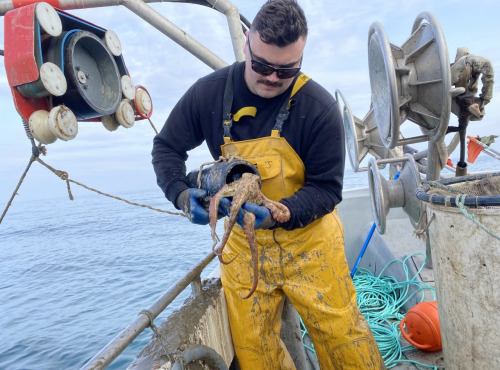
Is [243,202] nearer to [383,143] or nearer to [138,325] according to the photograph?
[138,325]

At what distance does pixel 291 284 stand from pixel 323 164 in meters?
0.70

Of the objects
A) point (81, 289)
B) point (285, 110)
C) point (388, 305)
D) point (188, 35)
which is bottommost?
point (81, 289)

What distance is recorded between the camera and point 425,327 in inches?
94.9

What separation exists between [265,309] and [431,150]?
5.92 feet

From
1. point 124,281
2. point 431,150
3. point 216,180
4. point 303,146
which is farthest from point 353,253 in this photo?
point 124,281

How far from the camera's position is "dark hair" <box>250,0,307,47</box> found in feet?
5.64

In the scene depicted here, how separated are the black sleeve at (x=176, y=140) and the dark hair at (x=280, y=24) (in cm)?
58

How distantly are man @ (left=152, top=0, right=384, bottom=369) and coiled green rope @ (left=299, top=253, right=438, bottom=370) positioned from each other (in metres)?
0.76

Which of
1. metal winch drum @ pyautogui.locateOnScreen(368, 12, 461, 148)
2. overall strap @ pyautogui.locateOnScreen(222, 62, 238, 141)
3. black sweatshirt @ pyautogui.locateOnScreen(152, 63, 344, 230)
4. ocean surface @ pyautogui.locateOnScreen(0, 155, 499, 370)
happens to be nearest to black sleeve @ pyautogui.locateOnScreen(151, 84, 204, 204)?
black sweatshirt @ pyautogui.locateOnScreen(152, 63, 344, 230)

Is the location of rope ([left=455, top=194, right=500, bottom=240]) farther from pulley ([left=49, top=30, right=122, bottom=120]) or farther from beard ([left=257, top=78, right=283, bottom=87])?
pulley ([left=49, top=30, right=122, bottom=120])

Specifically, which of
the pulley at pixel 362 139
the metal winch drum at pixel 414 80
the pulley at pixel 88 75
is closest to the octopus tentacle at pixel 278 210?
the metal winch drum at pixel 414 80

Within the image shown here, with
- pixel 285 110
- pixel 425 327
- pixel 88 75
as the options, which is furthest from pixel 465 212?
pixel 88 75

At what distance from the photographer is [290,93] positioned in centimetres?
199

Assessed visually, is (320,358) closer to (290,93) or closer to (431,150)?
(290,93)
